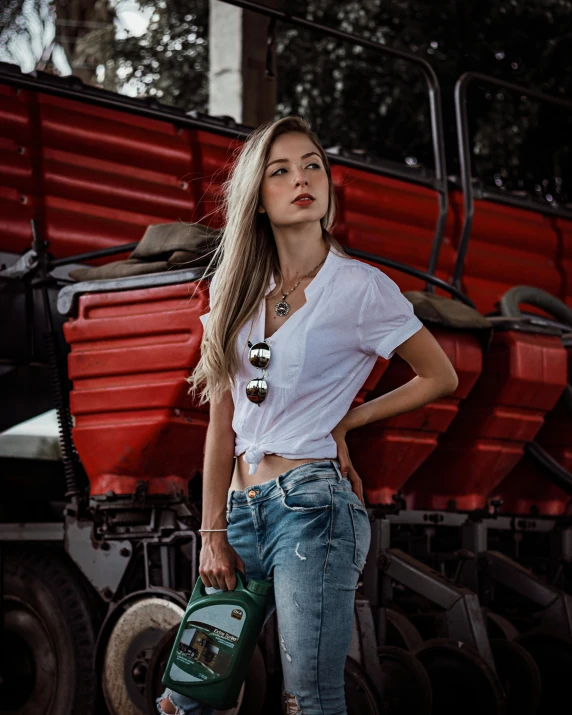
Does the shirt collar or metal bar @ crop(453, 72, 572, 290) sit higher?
metal bar @ crop(453, 72, 572, 290)

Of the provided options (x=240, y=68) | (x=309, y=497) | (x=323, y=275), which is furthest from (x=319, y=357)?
(x=240, y=68)

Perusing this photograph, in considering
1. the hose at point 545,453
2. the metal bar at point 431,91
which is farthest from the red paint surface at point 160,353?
the metal bar at point 431,91

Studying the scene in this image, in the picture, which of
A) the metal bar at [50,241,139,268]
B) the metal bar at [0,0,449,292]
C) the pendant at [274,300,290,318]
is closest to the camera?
the pendant at [274,300,290,318]

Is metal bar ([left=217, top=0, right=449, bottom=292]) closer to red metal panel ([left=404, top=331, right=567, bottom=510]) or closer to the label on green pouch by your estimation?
red metal panel ([left=404, top=331, right=567, bottom=510])

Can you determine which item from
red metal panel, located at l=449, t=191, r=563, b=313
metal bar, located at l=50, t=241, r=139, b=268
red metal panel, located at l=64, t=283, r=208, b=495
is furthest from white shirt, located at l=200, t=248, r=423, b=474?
red metal panel, located at l=449, t=191, r=563, b=313

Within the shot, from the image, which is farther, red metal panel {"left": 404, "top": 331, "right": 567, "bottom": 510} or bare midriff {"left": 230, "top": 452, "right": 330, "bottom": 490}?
red metal panel {"left": 404, "top": 331, "right": 567, "bottom": 510}

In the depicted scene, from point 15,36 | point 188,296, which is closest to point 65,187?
point 188,296

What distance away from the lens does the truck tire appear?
14.1 feet

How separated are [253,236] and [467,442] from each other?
2.74 m

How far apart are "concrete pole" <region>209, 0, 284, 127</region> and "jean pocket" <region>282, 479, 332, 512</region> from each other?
584 cm

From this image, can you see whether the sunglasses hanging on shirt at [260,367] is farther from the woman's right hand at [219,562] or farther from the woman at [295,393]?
the woman's right hand at [219,562]

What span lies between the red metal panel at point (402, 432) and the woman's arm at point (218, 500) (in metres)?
2.00

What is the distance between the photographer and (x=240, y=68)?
26.1ft

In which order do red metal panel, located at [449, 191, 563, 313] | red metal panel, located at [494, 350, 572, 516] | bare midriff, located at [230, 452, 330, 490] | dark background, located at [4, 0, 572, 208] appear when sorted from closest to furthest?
bare midriff, located at [230, 452, 330, 490] < red metal panel, located at [494, 350, 572, 516] < red metal panel, located at [449, 191, 563, 313] < dark background, located at [4, 0, 572, 208]
